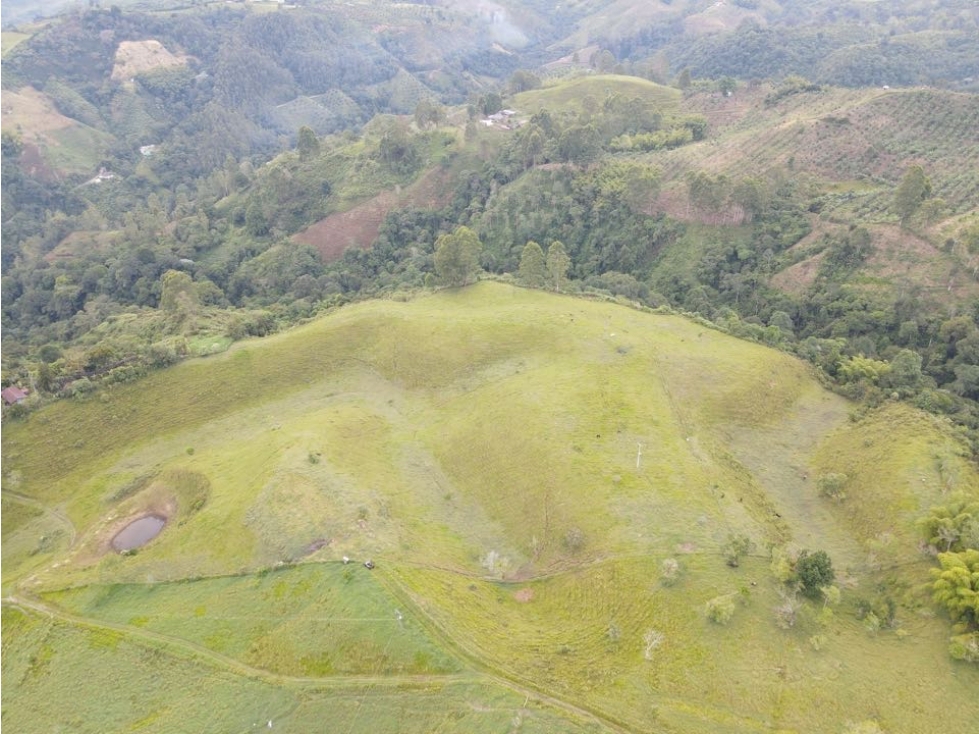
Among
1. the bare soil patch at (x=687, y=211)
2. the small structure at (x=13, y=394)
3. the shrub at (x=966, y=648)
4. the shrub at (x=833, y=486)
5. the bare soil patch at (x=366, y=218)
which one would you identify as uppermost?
the shrub at (x=966, y=648)

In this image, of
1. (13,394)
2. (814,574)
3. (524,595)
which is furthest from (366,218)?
(814,574)

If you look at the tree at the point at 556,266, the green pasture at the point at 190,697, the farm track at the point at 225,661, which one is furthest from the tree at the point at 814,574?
the tree at the point at 556,266

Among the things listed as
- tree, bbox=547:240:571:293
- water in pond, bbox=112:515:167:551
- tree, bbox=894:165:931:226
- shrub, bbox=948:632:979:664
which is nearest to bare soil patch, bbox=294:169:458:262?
tree, bbox=547:240:571:293

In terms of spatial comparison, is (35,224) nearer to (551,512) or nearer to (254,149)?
(254,149)

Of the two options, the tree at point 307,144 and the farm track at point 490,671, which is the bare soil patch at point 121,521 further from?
the tree at point 307,144

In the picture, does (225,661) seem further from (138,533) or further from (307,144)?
(307,144)

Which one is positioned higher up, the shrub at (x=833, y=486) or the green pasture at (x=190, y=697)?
the green pasture at (x=190, y=697)
